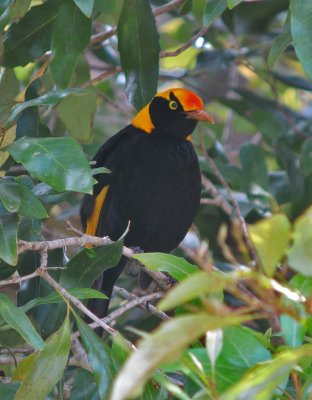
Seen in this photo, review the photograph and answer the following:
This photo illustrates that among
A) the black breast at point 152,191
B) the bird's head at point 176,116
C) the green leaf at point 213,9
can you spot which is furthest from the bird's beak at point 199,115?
the green leaf at point 213,9

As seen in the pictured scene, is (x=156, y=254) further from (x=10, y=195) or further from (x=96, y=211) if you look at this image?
(x=96, y=211)

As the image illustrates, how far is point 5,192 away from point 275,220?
3.24 feet

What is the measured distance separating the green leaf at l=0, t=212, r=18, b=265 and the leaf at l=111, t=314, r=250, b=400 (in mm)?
808

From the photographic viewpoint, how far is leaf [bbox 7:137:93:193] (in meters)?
1.97

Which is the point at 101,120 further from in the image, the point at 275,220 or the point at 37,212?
the point at 275,220

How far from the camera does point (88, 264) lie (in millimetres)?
2291

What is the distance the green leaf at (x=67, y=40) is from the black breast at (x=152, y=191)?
33.1 inches

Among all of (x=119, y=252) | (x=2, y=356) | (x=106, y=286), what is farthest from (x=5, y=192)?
(x=106, y=286)

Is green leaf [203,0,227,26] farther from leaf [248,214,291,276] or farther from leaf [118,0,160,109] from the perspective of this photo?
leaf [248,214,291,276]

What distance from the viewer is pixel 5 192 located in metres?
2.02

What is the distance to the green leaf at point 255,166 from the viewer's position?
365cm

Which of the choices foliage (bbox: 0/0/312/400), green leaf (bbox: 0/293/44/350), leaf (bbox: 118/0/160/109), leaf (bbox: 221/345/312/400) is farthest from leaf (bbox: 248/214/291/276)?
leaf (bbox: 118/0/160/109)

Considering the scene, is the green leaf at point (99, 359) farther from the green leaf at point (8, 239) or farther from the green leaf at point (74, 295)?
the green leaf at point (8, 239)

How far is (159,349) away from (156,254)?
2.75 ft
